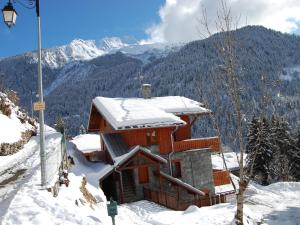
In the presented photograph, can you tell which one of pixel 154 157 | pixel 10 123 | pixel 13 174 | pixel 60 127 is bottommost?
pixel 154 157

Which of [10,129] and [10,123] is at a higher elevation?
[10,123]

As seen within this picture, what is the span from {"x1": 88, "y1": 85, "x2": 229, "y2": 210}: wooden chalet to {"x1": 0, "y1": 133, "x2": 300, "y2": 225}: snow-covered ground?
6.69 feet

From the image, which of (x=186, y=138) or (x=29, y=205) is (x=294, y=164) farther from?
(x=29, y=205)

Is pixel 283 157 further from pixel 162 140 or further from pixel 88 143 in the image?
pixel 162 140

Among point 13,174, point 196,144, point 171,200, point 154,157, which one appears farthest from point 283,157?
point 13,174

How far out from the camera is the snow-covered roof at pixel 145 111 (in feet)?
102

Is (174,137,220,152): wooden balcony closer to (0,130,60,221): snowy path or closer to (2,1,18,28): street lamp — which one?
(0,130,60,221): snowy path

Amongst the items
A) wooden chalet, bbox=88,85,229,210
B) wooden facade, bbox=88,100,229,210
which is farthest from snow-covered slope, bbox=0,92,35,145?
wooden facade, bbox=88,100,229,210

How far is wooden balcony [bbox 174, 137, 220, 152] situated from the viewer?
1299 inches

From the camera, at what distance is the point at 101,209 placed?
19.1 m

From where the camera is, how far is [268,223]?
79.5 ft

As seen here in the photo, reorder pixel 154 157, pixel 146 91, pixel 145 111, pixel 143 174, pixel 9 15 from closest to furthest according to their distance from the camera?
pixel 9 15 < pixel 154 157 < pixel 143 174 < pixel 145 111 < pixel 146 91

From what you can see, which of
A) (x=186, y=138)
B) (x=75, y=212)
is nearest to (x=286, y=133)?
(x=186, y=138)

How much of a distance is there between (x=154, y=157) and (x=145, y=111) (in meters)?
4.56
